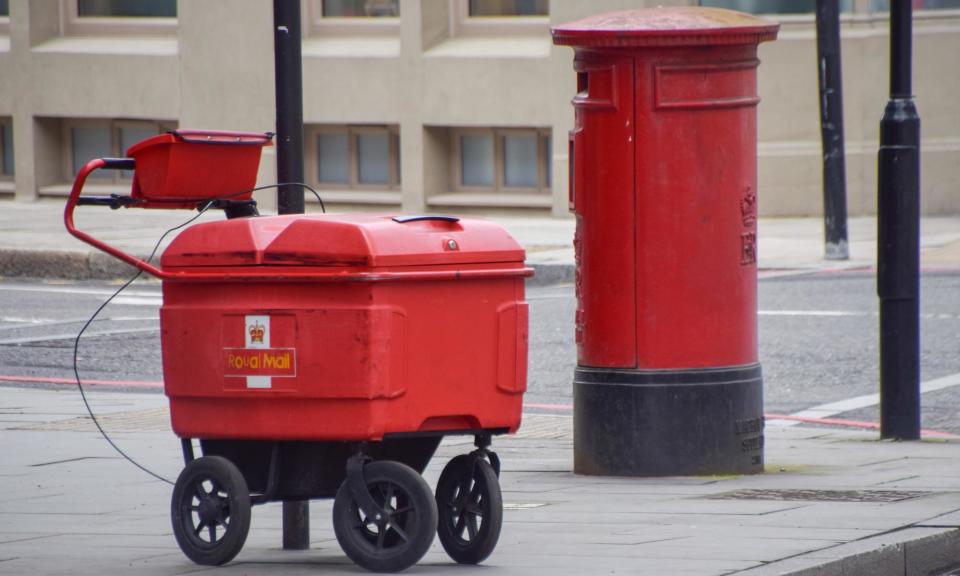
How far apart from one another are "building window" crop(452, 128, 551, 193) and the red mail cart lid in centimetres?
1803

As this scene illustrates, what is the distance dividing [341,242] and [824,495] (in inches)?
102

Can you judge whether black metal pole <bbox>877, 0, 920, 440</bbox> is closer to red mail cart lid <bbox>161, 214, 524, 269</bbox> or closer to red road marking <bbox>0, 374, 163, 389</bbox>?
red mail cart lid <bbox>161, 214, 524, 269</bbox>

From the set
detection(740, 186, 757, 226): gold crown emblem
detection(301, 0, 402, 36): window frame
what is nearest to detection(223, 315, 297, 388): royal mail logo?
detection(740, 186, 757, 226): gold crown emblem

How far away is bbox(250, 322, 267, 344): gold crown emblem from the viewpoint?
232 inches

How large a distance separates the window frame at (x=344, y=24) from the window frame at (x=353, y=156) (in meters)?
1.23

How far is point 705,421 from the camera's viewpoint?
26.5ft

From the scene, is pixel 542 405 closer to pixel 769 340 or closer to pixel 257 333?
pixel 769 340

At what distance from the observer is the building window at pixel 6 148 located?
27156mm

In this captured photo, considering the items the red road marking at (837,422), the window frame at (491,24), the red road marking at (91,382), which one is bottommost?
the red road marking at (837,422)

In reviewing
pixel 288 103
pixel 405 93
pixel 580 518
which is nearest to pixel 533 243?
pixel 405 93

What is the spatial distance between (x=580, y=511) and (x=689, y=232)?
149cm

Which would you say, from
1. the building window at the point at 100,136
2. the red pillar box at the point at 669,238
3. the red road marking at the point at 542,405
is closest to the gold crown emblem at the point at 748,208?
the red pillar box at the point at 669,238

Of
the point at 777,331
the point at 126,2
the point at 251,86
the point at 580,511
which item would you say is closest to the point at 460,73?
the point at 251,86

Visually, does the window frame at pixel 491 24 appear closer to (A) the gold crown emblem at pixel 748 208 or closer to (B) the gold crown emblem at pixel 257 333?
(A) the gold crown emblem at pixel 748 208
